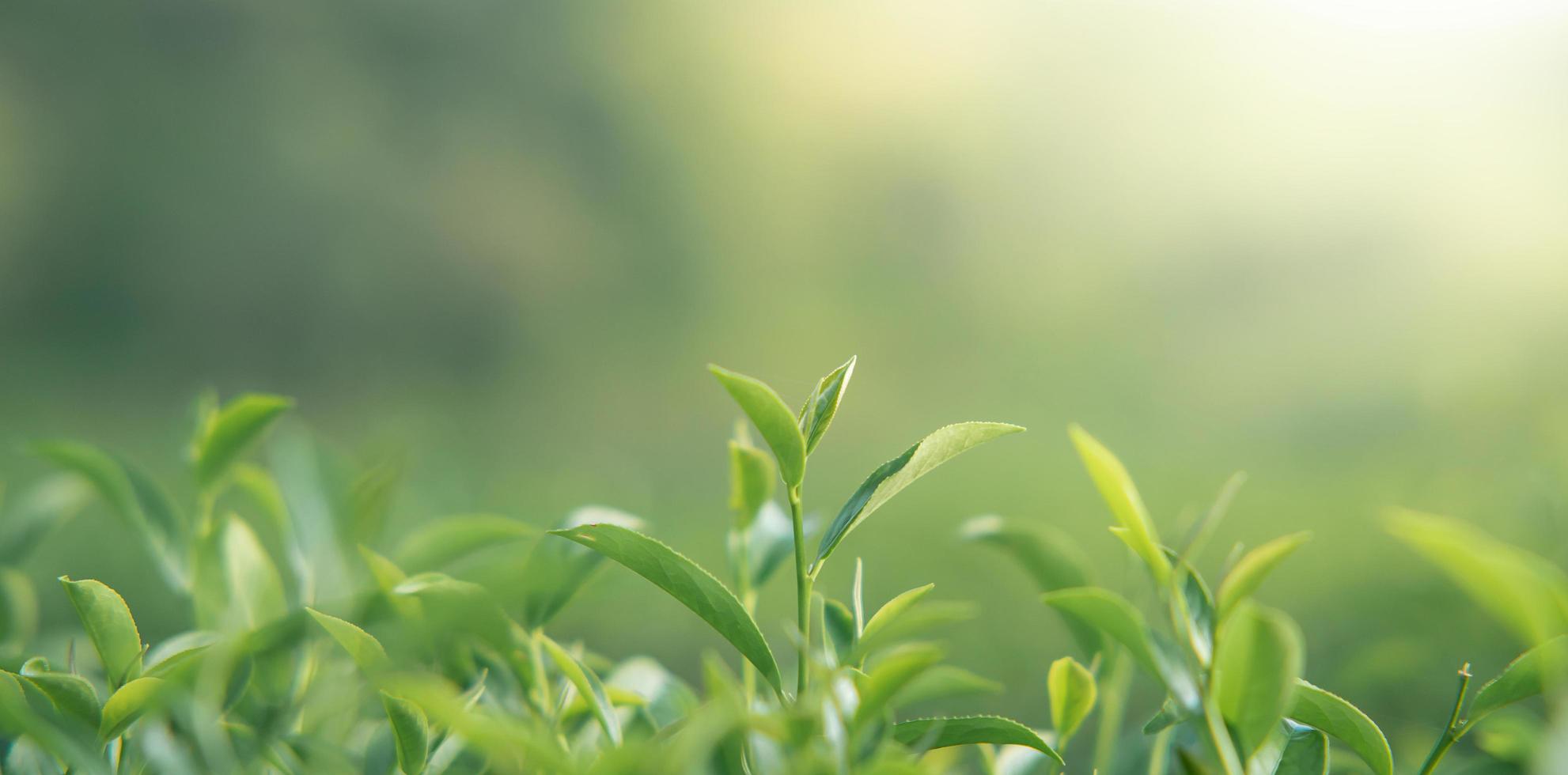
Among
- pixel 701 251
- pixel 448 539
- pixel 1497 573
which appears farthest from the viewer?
pixel 701 251

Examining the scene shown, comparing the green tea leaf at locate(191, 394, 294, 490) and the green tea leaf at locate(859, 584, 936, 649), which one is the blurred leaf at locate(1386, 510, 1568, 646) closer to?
the green tea leaf at locate(859, 584, 936, 649)

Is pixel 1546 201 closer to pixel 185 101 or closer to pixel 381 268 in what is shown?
pixel 381 268

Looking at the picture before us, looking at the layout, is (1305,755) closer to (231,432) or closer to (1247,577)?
(1247,577)

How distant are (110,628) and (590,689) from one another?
8cm

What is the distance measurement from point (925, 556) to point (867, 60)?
1.15 metres

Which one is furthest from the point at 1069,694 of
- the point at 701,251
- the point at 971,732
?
the point at 701,251

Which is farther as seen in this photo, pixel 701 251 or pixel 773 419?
pixel 701 251

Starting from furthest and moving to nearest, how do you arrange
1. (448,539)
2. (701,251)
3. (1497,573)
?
(701,251) < (448,539) < (1497,573)

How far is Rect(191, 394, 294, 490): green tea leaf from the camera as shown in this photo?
0.21 metres

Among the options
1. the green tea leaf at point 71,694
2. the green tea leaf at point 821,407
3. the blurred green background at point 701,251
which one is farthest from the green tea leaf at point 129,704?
the blurred green background at point 701,251

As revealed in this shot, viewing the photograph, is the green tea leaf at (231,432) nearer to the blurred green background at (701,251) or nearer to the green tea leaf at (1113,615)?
the green tea leaf at (1113,615)

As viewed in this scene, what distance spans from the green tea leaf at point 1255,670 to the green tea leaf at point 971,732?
3cm

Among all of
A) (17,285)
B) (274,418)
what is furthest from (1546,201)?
(17,285)

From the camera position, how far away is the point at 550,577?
0.60 feet
